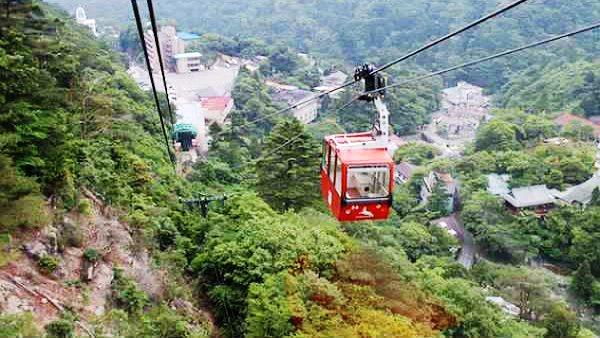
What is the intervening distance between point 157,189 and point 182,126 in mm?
15099

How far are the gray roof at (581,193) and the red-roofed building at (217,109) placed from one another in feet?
67.5

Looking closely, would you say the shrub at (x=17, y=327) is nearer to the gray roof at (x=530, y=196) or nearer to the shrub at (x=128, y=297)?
the shrub at (x=128, y=297)

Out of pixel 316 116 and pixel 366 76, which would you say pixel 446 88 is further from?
pixel 366 76

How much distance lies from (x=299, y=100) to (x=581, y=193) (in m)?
26.0

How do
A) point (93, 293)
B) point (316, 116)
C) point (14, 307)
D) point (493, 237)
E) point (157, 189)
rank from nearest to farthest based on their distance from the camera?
point (14, 307)
point (93, 293)
point (157, 189)
point (493, 237)
point (316, 116)

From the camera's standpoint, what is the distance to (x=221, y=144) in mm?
25719

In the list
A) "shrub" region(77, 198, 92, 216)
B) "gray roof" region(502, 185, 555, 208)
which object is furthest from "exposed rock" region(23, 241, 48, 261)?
"gray roof" region(502, 185, 555, 208)

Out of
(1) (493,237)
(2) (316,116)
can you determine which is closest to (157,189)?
(1) (493,237)

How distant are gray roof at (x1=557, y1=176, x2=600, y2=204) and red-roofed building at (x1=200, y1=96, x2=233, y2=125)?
67.5 ft

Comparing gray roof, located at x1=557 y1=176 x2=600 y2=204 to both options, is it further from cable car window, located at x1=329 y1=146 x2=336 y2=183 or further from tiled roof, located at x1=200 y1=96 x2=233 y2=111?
cable car window, located at x1=329 y1=146 x2=336 y2=183

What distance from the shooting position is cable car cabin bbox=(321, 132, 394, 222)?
7184 mm

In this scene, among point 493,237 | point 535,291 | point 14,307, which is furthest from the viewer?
point 493,237

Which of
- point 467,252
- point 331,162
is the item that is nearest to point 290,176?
point 331,162

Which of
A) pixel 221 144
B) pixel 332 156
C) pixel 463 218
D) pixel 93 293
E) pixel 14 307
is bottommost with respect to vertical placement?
pixel 463 218
